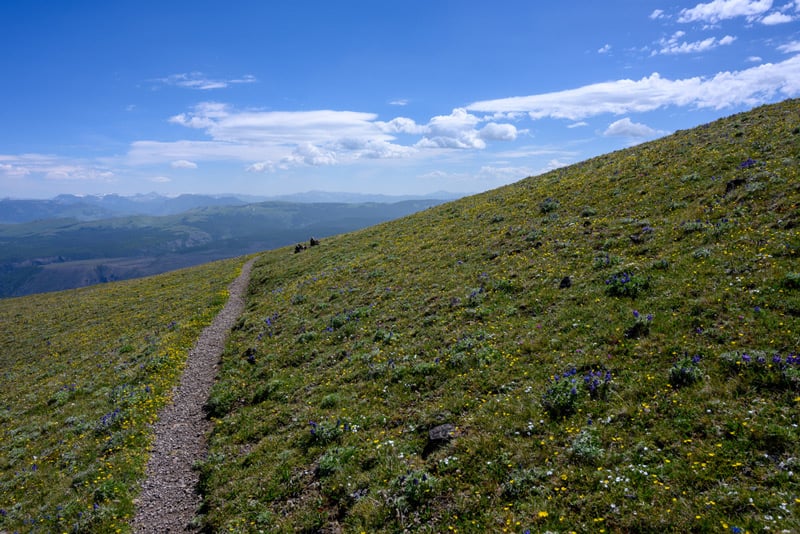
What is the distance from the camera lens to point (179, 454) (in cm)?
1396

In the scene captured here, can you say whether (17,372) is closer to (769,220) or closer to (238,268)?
(238,268)

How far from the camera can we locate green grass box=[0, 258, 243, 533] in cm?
1191

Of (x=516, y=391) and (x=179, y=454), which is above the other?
(x=516, y=391)

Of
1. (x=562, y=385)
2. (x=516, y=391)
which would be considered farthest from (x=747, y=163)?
(x=516, y=391)

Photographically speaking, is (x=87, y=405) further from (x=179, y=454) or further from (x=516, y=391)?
(x=516, y=391)

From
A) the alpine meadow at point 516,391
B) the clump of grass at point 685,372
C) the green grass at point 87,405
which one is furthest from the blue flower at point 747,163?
the green grass at point 87,405

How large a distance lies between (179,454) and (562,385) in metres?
13.4

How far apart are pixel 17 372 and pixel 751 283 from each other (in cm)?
4375

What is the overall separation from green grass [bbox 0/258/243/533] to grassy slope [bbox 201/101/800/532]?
2980mm

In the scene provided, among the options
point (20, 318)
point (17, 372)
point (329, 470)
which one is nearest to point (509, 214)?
point (329, 470)

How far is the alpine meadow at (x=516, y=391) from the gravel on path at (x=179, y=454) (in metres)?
0.45

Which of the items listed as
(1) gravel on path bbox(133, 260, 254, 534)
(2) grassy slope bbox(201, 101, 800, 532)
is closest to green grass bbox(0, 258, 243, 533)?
(1) gravel on path bbox(133, 260, 254, 534)

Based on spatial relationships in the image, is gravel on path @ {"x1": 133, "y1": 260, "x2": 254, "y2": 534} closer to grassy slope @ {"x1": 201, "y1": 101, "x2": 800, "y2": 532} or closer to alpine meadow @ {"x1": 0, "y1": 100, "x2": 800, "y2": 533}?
alpine meadow @ {"x1": 0, "y1": 100, "x2": 800, "y2": 533}

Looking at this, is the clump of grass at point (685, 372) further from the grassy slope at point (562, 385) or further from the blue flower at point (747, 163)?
the blue flower at point (747, 163)
